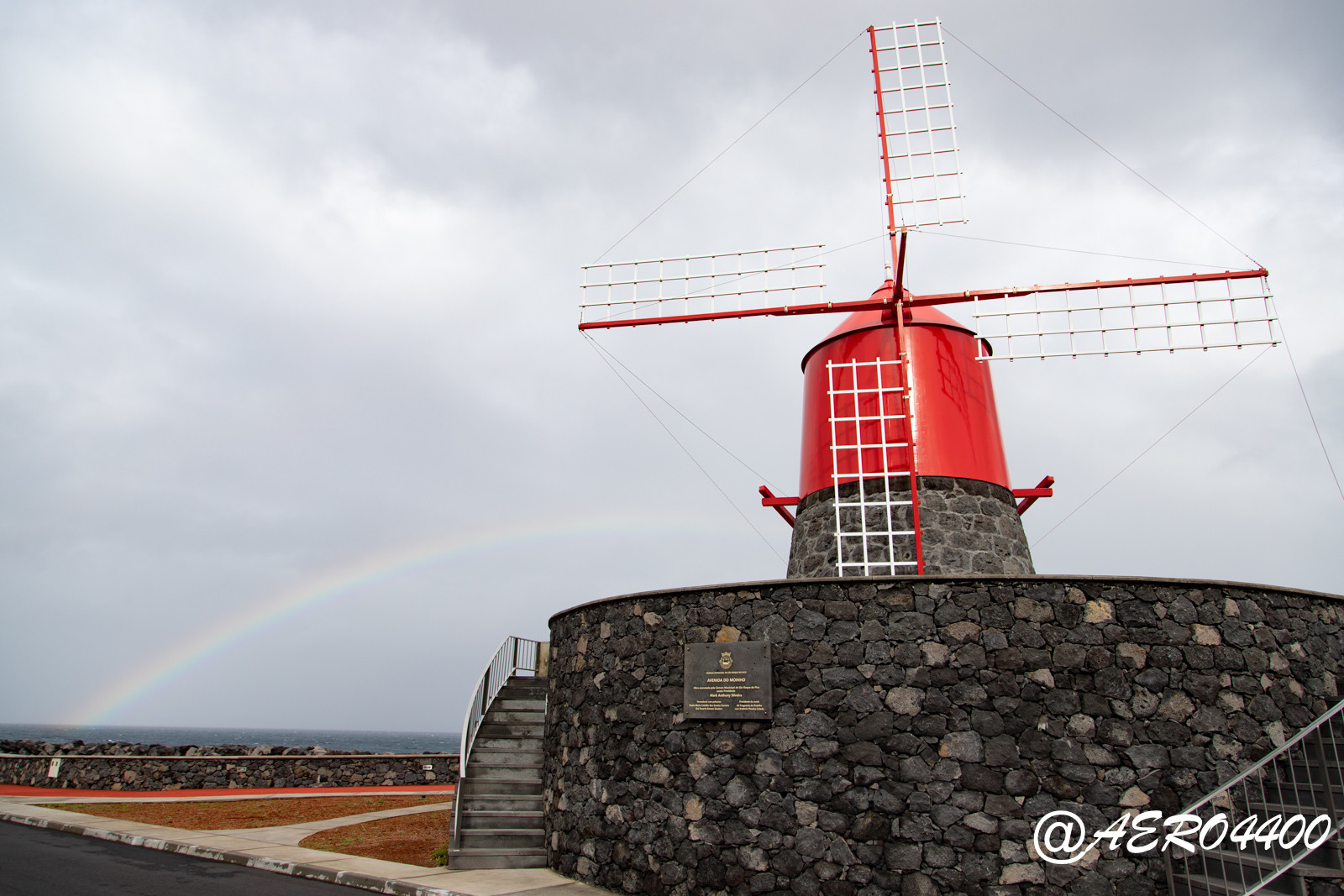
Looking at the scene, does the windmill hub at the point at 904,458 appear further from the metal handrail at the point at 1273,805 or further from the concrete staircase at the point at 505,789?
the concrete staircase at the point at 505,789

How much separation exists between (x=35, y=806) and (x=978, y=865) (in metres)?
15.3

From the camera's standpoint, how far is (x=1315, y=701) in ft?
23.2

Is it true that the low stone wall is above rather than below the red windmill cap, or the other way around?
below

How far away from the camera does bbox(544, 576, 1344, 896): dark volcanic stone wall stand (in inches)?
257

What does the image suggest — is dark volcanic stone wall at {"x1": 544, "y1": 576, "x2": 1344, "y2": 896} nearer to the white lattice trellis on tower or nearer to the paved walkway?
the paved walkway

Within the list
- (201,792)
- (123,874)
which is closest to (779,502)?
(123,874)

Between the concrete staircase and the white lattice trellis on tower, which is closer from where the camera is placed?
the concrete staircase

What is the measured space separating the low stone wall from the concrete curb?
18.3ft

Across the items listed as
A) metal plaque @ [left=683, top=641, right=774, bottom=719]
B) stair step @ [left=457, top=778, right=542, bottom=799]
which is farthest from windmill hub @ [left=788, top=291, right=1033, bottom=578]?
stair step @ [left=457, top=778, right=542, bottom=799]

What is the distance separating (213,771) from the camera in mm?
18172

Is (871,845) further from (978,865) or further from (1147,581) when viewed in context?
(1147,581)

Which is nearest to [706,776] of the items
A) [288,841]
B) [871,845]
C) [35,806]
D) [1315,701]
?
[871,845]

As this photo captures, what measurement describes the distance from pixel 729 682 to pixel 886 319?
6059mm

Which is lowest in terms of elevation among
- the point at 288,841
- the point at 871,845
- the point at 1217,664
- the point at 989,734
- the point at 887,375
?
the point at 288,841
